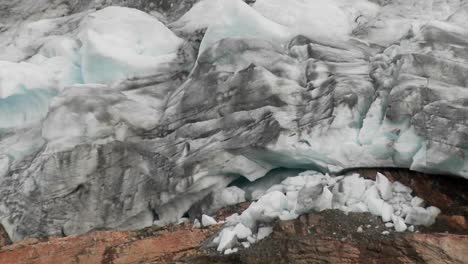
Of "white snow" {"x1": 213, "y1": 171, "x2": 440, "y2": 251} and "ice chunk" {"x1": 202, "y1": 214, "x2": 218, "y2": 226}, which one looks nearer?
"white snow" {"x1": 213, "y1": 171, "x2": 440, "y2": 251}

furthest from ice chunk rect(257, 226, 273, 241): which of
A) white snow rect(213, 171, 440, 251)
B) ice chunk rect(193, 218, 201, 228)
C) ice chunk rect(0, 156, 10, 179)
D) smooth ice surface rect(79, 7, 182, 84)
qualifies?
ice chunk rect(0, 156, 10, 179)

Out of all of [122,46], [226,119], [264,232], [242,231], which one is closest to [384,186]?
[264,232]

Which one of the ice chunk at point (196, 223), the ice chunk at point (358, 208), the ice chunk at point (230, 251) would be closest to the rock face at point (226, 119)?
the ice chunk at point (196, 223)

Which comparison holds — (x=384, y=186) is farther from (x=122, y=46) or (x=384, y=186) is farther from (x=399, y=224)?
(x=122, y=46)

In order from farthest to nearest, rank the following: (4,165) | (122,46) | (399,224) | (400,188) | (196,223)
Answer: (122,46), (4,165), (196,223), (400,188), (399,224)

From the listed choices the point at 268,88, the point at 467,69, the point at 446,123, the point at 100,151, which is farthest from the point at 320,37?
the point at 100,151

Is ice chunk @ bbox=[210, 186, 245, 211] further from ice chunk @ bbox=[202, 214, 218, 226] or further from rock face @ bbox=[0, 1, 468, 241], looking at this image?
ice chunk @ bbox=[202, 214, 218, 226]
